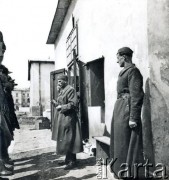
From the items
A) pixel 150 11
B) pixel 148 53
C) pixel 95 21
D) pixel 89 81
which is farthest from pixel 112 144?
pixel 95 21

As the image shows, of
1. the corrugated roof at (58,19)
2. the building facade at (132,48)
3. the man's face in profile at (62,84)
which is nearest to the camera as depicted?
the building facade at (132,48)

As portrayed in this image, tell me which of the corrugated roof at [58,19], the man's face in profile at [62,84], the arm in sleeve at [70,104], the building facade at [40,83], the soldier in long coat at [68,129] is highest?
the corrugated roof at [58,19]

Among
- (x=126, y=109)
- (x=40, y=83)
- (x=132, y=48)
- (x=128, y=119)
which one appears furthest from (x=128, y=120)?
(x=40, y=83)

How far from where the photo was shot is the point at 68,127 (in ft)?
18.4

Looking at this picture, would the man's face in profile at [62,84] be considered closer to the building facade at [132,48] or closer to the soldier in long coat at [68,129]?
the soldier in long coat at [68,129]

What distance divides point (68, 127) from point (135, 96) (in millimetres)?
2105

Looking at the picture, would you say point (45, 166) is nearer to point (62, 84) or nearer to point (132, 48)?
point (62, 84)

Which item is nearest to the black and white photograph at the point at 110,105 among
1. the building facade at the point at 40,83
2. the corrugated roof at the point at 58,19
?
the corrugated roof at the point at 58,19

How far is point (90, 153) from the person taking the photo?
6844 millimetres

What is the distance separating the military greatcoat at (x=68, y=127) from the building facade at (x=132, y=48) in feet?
3.50

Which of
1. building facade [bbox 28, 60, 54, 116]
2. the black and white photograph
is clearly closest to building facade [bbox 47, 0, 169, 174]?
the black and white photograph

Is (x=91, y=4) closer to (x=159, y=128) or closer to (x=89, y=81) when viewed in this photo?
(x=89, y=81)

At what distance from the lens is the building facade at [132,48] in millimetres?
4395

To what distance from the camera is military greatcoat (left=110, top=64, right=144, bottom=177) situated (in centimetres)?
396
